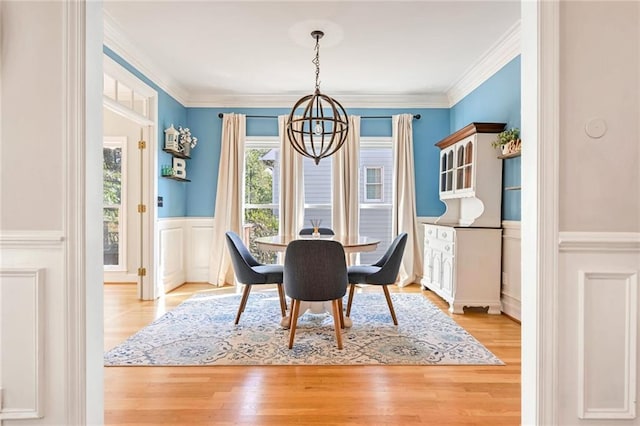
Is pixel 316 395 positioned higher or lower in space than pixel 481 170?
lower

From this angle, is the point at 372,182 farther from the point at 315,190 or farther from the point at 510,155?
the point at 510,155

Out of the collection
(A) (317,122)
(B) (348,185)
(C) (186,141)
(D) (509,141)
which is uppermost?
(C) (186,141)

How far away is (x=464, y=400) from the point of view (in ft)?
6.35

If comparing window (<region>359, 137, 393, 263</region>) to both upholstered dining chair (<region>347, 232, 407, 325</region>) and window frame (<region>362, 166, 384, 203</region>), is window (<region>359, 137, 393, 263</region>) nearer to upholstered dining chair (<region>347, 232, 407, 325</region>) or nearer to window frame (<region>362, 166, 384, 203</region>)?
window frame (<region>362, 166, 384, 203</region>)

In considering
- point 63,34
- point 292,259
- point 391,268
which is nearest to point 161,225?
point 292,259

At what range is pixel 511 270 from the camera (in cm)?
339

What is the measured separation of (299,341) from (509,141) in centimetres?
257

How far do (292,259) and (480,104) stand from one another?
300 centimetres

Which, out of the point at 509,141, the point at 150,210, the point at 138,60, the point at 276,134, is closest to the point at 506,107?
the point at 509,141

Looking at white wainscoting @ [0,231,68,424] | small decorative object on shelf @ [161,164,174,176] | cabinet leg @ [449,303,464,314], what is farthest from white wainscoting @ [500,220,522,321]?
small decorative object on shelf @ [161,164,174,176]

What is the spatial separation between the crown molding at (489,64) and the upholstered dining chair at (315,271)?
2.49m

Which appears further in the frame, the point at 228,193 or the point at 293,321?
the point at 228,193

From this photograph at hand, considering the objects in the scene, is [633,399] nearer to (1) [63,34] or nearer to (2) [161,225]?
(1) [63,34]

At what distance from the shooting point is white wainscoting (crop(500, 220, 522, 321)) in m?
3.27
